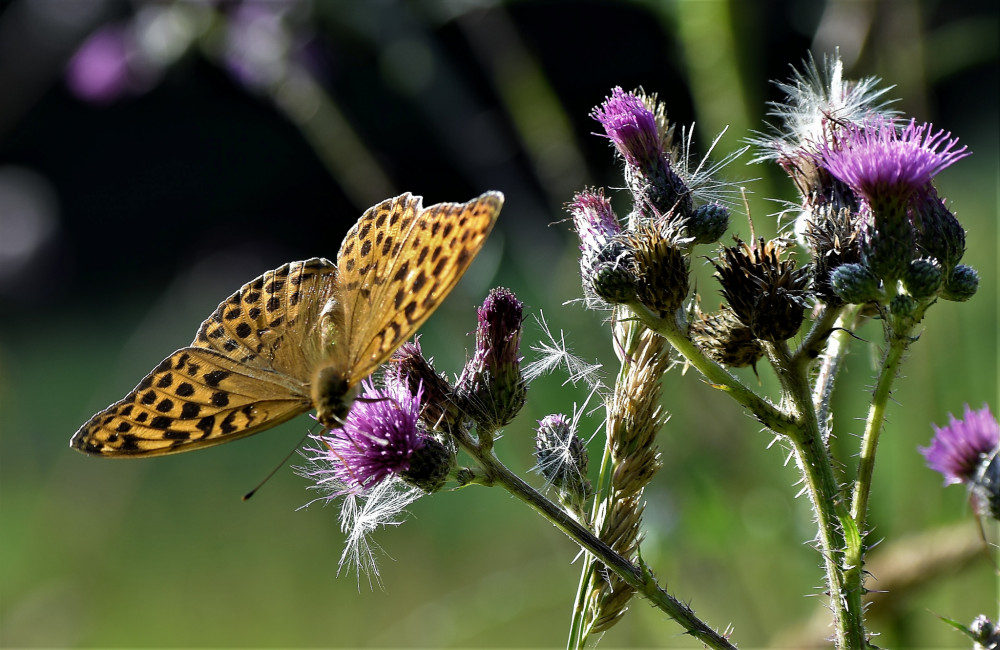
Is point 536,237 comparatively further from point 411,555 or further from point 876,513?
point 411,555

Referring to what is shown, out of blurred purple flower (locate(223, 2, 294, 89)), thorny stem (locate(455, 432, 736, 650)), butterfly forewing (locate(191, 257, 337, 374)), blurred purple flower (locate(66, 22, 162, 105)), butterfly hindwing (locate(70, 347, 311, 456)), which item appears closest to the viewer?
thorny stem (locate(455, 432, 736, 650))

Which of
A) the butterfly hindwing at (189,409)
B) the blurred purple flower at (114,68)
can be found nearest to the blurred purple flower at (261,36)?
the blurred purple flower at (114,68)

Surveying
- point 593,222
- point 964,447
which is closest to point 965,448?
point 964,447

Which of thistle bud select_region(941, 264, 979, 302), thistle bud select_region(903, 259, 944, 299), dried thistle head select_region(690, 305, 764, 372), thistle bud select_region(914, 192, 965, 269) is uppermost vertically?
thistle bud select_region(914, 192, 965, 269)

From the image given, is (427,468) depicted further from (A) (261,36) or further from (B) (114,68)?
(B) (114,68)

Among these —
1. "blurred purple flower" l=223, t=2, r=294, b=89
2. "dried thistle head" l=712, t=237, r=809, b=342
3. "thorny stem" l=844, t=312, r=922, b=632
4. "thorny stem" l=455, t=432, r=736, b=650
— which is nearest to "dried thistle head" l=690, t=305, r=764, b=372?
"dried thistle head" l=712, t=237, r=809, b=342

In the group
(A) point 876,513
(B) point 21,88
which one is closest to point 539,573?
(A) point 876,513

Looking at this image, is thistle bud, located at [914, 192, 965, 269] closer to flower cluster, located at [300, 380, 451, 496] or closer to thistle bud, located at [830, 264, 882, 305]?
thistle bud, located at [830, 264, 882, 305]

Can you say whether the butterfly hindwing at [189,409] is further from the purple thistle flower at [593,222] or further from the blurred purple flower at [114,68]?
the blurred purple flower at [114,68]
